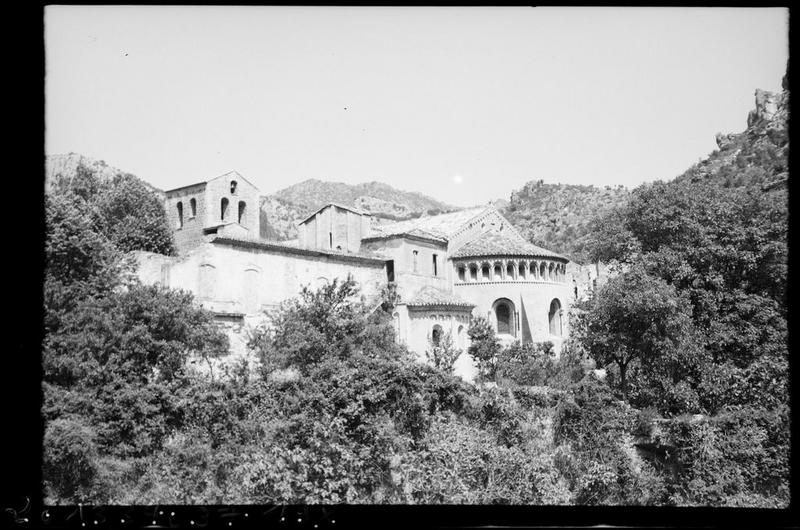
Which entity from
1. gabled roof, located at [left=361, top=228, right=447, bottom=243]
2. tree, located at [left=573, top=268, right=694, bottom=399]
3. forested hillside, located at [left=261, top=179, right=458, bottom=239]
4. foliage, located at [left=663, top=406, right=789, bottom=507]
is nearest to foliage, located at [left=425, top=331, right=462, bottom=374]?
tree, located at [left=573, top=268, right=694, bottom=399]

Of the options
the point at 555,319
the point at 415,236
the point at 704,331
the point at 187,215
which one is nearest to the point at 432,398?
the point at 704,331

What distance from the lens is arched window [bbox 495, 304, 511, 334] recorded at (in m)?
32.6

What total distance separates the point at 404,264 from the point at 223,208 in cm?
936

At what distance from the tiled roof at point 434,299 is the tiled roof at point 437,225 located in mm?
3308

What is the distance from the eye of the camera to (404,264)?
106 ft

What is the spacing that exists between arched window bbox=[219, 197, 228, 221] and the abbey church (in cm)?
5

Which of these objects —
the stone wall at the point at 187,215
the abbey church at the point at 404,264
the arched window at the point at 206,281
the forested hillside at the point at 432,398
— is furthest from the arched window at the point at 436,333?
the stone wall at the point at 187,215

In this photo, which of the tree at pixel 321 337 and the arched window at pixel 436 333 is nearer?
the tree at pixel 321 337

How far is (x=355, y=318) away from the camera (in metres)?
21.2

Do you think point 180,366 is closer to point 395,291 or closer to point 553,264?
point 395,291

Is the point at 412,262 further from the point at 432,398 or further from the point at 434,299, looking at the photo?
the point at 432,398

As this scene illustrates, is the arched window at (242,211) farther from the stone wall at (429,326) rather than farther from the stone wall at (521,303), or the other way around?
the stone wall at (521,303)

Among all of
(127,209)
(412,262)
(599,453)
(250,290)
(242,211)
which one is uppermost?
(127,209)

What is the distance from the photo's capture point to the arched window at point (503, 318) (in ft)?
107
